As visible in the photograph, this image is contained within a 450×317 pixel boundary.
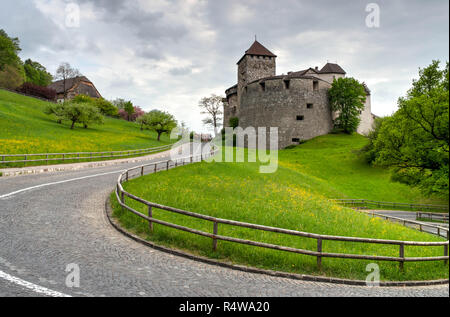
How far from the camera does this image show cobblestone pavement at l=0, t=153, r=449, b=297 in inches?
225

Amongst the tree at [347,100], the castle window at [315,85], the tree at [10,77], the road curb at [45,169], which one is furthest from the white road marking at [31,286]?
the tree at [10,77]

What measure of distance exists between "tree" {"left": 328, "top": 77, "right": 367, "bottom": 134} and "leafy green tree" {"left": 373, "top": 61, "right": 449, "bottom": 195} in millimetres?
34689

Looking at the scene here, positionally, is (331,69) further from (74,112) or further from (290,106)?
(74,112)

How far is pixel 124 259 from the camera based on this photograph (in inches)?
283

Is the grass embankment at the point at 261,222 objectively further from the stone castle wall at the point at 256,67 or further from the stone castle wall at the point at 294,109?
the stone castle wall at the point at 256,67

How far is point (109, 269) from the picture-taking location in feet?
21.3

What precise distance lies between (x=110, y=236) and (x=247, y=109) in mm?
56613

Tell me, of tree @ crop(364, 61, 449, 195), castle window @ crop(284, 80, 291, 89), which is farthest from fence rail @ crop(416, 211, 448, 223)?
castle window @ crop(284, 80, 291, 89)

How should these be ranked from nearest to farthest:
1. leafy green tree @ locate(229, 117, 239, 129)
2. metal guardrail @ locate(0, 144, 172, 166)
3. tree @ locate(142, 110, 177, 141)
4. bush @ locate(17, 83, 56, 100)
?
metal guardrail @ locate(0, 144, 172, 166) < tree @ locate(142, 110, 177, 141) < leafy green tree @ locate(229, 117, 239, 129) < bush @ locate(17, 83, 56, 100)

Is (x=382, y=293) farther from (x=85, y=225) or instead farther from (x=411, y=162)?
(x=411, y=162)

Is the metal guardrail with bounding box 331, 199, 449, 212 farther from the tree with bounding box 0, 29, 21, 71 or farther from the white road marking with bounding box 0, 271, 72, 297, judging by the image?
the tree with bounding box 0, 29, 21, 71

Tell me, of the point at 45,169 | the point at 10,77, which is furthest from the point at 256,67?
the point at 10,77

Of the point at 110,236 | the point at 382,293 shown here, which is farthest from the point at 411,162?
the point at 110,236

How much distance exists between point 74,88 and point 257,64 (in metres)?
54.3
